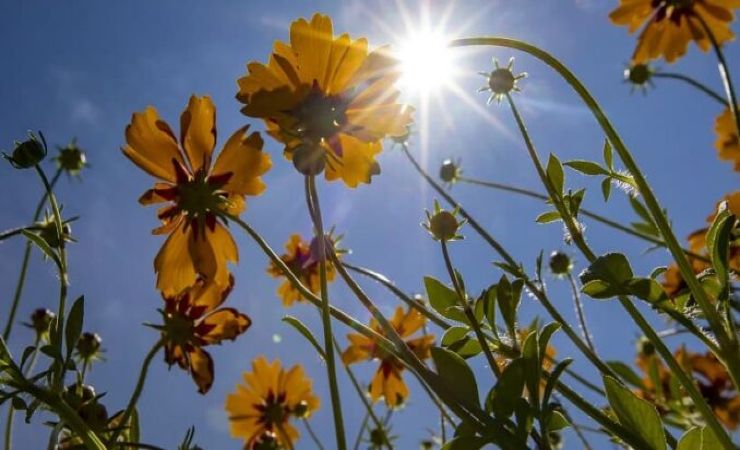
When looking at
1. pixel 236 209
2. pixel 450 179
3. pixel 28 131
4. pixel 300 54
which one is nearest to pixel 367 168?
pixel 300 54

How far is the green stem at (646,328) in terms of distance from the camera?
0.62 meters

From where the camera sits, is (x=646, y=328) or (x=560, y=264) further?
(x=560, y=264)

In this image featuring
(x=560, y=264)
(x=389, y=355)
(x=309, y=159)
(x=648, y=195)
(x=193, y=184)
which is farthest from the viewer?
(x=560, y=264)

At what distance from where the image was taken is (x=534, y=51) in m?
0.80

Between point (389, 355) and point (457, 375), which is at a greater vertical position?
point (389, 355)

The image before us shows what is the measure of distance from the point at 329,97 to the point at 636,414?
55 cm

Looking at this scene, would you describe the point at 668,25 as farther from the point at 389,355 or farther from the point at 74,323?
the point at 74,323

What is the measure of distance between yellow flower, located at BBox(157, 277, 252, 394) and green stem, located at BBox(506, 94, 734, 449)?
2.34 ft

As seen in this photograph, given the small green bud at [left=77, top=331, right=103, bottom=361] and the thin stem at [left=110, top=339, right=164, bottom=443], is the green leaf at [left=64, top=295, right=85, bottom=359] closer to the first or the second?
the thin stem at [left=110, top=339, right=164, bottom=443]

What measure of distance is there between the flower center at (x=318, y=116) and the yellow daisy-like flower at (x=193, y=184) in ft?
0.45

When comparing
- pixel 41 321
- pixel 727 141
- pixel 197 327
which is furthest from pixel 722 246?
pixel 41 321

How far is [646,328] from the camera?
75 cm

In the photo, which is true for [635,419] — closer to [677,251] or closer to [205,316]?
[677,251]

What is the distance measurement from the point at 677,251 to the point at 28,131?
1.08 metres
